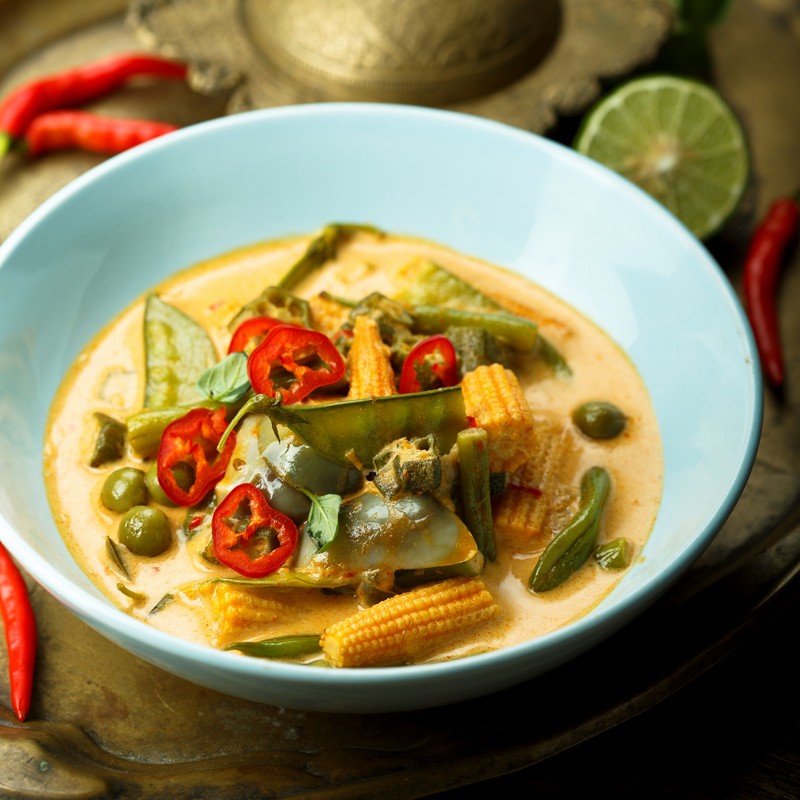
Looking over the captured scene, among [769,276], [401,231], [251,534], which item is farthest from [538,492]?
[769,276]

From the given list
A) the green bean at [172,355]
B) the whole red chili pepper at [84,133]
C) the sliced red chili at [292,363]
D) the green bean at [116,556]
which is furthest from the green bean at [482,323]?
the whole red chili pepper at [84,133]

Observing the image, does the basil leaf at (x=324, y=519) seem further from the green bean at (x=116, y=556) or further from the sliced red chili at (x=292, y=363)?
the green bean at (x=116, y=556)

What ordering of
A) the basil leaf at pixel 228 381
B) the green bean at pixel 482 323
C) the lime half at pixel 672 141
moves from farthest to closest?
the lime half at pixel 672 141 < the green bean at pixel 482 323 < the basil leaf at pixel 228 381

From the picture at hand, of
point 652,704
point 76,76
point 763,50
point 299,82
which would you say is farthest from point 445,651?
point 763,50

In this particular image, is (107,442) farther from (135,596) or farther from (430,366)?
(430,366)

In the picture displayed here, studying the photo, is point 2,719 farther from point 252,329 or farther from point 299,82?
point 299,82

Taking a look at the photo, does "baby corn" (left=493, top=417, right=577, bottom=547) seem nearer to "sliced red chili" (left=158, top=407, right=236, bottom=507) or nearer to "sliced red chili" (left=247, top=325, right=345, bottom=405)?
"sliced red chili" (left=247, top=325, right=345, bottom=405)
